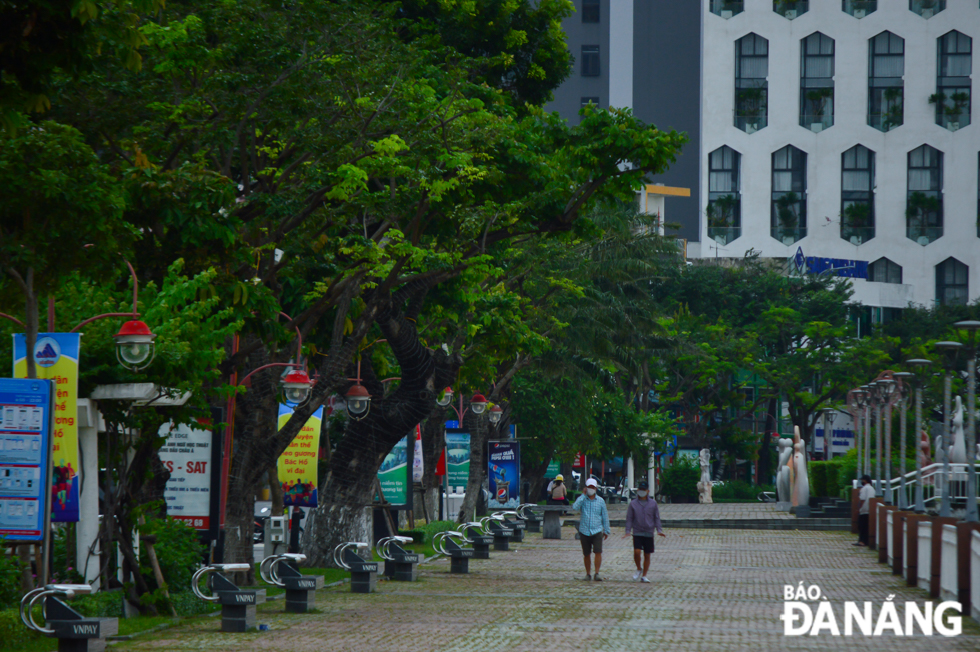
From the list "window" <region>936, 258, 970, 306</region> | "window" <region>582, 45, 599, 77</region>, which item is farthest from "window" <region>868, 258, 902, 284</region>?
"window" <region>582, 45, 599, 77</region>

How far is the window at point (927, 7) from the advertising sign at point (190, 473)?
253 feet

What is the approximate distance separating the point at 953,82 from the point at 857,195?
9.64 m

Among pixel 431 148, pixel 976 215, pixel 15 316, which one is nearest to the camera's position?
pixel 15 316

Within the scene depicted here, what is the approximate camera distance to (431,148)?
1716 cm

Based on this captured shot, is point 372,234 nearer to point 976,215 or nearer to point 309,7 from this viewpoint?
point 309,7

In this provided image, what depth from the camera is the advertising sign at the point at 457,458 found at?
32250 millimetres

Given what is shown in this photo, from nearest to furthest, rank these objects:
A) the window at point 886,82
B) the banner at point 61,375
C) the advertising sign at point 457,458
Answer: the banner at point 61,375 → the advertising sign at point 457,458 → the window at point 886,82

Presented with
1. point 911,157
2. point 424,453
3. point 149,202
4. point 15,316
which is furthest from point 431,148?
point 911,157

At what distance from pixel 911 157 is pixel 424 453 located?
58257 mm

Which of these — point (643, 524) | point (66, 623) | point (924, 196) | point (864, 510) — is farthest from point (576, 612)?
point (924, 196)

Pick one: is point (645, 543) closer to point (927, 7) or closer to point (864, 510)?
point (864, 510)

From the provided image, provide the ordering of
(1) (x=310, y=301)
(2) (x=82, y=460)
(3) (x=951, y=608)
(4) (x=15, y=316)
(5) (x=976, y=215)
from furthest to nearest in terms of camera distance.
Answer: (5) (x=976, y=215) < (1) (x=310, y=301) < (3) (x=951, y=608) < (4) (x=15, y=316) < (2) (x=82, y=460)

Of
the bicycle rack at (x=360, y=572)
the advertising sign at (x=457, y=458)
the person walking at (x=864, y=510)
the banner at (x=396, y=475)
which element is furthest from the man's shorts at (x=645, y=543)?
the advertising sign at (x=457, y=458)

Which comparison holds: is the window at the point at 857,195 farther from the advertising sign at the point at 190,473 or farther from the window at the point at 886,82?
the advertising sign at the point at 190,473
